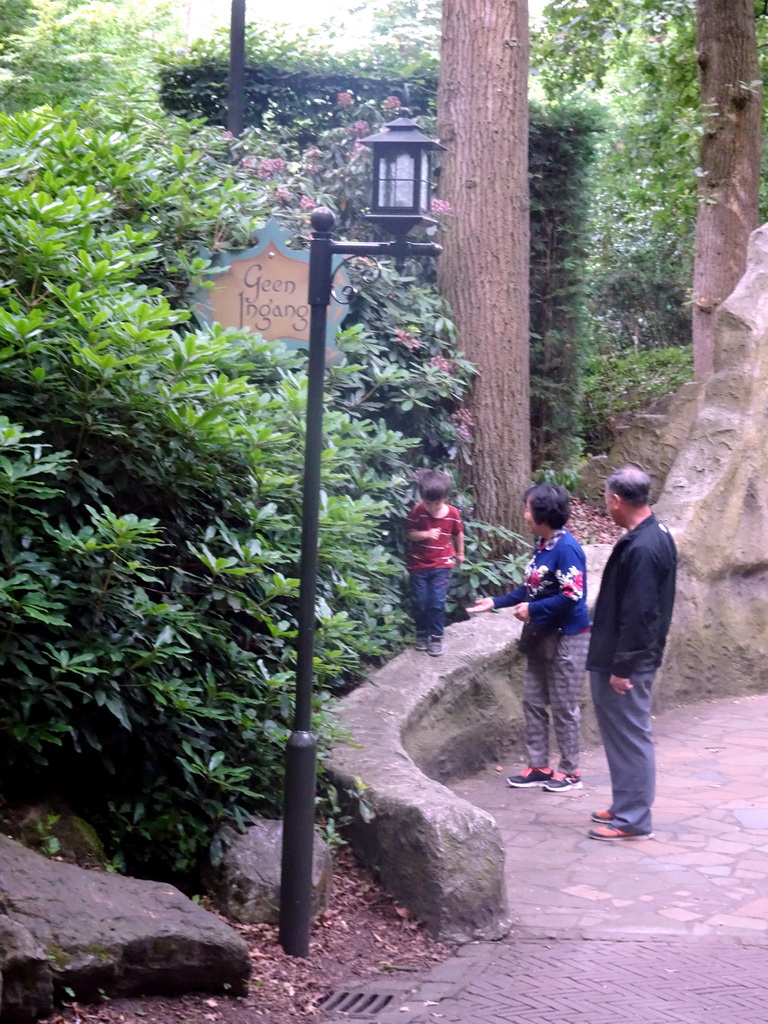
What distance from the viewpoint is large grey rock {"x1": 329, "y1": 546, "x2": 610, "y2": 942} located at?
4.91 metres

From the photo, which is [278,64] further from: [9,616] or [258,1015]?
[258,1015]

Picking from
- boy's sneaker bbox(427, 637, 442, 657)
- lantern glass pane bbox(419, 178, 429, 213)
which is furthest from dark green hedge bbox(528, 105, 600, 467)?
lantern glass pane bbox(419, 178, 429, 213)

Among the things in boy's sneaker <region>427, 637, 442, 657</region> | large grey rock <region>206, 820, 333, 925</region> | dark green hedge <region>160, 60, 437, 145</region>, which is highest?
dark green hedge <region>160, 60, 437, 145</region>

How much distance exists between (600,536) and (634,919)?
6.59 meters

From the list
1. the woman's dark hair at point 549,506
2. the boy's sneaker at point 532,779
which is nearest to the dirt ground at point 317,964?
the boy's sneaker at point 532,779

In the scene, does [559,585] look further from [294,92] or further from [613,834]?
[294,92]

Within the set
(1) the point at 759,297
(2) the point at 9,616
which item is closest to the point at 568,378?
(1) the point at 759,297

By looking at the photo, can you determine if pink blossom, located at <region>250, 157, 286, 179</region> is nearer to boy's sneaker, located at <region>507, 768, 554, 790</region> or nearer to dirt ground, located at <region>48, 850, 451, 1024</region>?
boy's sneaker, located at <region>507, 768, 554, 790</region>

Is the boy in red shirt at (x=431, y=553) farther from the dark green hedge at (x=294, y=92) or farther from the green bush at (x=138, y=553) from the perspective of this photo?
the dark green hedge at (x=294, y=92)

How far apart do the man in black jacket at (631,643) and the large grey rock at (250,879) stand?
1.97 metres

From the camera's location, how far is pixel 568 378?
1202 centimetres

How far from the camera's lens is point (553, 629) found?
22.5ft

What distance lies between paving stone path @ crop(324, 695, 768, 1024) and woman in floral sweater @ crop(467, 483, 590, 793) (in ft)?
0.65

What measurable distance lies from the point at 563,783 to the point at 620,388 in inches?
338
